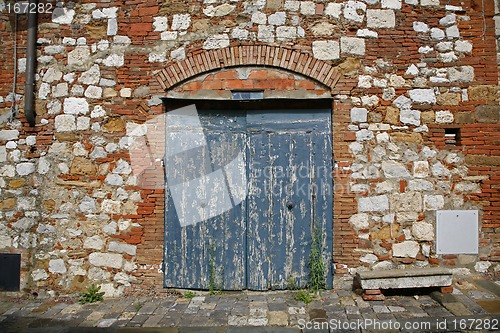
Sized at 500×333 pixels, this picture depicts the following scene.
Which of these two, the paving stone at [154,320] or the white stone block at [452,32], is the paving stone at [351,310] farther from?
the white stone block at [452,32]

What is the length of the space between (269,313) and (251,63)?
2.98m

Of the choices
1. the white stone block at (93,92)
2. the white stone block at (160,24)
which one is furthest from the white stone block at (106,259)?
the white stone block at (160,24)

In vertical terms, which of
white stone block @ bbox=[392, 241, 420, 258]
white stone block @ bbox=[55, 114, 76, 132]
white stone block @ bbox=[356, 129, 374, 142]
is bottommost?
white stone block @ bbox=[392, 241, 420, 258]

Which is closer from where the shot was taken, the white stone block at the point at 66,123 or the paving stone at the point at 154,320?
the paving stone at the point at 154,320

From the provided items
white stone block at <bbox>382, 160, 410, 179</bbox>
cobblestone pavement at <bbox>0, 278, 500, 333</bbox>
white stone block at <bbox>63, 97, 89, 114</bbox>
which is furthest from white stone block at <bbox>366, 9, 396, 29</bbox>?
white stone block at <bbox>63, 97, 89, 114</bbox>

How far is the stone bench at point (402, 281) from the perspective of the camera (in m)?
4.07

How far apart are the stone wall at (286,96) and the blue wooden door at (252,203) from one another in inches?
8.1

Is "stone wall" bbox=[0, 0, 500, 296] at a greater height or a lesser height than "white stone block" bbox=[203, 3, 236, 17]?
lesser

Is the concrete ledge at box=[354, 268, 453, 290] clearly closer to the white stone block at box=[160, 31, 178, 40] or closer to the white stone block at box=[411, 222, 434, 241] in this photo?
the white stone block at box=[411, 222, 434, 241]

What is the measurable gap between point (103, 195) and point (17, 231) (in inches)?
48.0

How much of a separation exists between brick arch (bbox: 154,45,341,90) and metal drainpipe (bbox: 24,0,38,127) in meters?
1.66

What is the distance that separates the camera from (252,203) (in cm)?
452

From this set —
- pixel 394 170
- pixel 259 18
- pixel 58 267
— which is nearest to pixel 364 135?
pixel 394 170

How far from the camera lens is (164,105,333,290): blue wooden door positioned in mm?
4480
